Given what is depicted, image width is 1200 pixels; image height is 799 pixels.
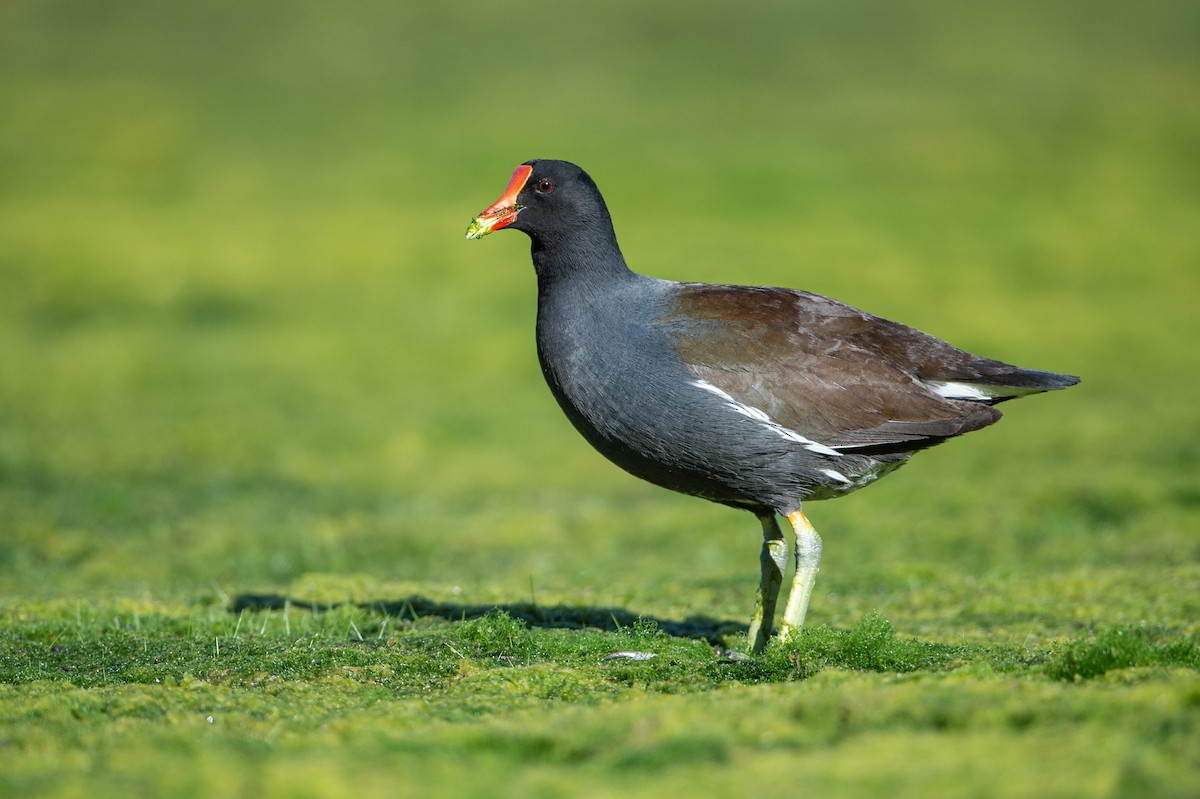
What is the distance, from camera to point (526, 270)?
21422mm

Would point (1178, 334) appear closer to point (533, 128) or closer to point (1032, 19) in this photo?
point (533, 128)

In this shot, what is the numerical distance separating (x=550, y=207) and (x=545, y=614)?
218 cm

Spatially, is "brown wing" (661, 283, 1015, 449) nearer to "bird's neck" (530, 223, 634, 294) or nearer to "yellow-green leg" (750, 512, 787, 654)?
"bird's neck" (530, 223, 634, 294)

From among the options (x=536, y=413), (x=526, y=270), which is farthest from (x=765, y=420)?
(x=526, y=270)

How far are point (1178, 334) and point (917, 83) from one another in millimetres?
16554

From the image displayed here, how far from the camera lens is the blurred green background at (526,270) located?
10156 mm

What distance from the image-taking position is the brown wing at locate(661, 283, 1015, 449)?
20.9 ft

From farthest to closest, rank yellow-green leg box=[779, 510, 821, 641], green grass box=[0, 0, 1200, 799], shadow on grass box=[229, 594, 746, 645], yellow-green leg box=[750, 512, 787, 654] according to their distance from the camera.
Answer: shadow on grass box=[229, 594, 746, 645] → yellow-green leg box=[750, 512, 787, 654] → yellow-green leg box=[779, 510, 821, 641] → green grass box=[0, 0, 1200, 799]

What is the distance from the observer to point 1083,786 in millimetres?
3574

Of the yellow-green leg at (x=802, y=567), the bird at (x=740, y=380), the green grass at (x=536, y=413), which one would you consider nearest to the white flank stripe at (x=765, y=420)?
the bird at (x=740, y=380)

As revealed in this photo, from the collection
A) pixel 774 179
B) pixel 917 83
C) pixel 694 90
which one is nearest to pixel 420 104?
pixel 694 90

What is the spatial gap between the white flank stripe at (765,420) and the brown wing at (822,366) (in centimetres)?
3

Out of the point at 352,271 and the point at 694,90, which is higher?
the point at 694,90

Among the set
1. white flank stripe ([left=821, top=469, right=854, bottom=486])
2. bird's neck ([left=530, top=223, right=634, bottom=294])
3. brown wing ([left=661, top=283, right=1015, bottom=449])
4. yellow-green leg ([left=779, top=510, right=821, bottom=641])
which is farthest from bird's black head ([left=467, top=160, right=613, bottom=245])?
yellow-green leg ([left=779, top=510, right=821, bottom=641])
